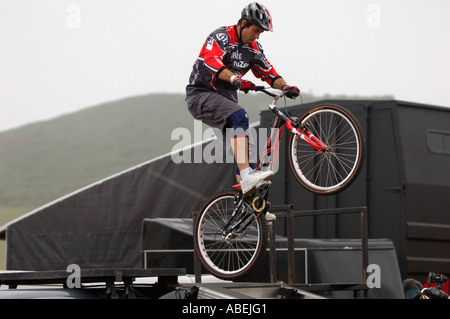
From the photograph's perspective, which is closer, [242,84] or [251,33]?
[242,84]

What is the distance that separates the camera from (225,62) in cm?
617

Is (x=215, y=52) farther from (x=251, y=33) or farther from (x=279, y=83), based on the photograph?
(x=279, y=83)

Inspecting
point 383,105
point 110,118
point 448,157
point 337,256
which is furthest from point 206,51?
point 110,118

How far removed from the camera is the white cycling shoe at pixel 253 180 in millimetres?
5812

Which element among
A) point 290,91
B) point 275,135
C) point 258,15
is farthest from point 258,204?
point 258,15

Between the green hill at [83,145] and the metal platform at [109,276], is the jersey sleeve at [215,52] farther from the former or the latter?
the green hill at [83,145]

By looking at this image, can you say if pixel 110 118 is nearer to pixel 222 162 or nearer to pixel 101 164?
pixel 101 164

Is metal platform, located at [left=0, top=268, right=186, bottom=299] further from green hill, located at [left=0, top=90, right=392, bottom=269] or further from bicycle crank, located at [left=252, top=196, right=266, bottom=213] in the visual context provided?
green hill, located at [left=0, top=90, right=392, bottom=269]

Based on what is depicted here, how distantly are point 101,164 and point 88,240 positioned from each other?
2631 inches

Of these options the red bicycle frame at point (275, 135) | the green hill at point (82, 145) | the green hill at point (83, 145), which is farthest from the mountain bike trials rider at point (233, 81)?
the green hill at point (83, 145)

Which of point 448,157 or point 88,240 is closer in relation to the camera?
point 448,157

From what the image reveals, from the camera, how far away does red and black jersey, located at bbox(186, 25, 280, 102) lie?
597cm

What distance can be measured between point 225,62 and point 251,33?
35 cm

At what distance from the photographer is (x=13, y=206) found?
67562 millimetres
